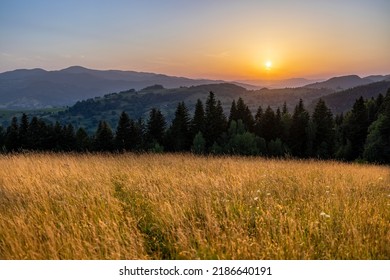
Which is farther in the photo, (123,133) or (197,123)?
(123,133)

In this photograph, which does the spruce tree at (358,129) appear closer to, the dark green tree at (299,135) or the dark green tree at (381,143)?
the dark green tree at (299,135)

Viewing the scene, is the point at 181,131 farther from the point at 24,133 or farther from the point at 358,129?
the point at 358,129

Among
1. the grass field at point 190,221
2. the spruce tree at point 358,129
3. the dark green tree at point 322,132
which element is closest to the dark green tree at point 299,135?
the dark green tree at point 322,132

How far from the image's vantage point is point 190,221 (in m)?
4.65

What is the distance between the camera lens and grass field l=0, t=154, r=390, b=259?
3938mm

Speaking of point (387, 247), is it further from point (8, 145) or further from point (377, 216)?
point (8, 145)

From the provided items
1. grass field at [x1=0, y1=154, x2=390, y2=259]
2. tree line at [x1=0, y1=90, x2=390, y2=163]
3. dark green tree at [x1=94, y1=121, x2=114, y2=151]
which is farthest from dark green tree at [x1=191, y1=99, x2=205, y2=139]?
grass field at [x1=0, y1=154, x2=390, y2=259]

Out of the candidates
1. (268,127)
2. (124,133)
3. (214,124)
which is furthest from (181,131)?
(268,127)

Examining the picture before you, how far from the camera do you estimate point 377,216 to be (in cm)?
470

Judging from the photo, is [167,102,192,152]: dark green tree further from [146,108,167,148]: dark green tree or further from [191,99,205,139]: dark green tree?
[146,108,167,148]: dark green tree

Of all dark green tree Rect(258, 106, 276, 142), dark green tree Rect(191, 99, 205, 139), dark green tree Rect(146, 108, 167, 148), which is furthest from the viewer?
dark green tree Rect(146, 108, 167, 148)

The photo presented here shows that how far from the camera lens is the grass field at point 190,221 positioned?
3.94 m
